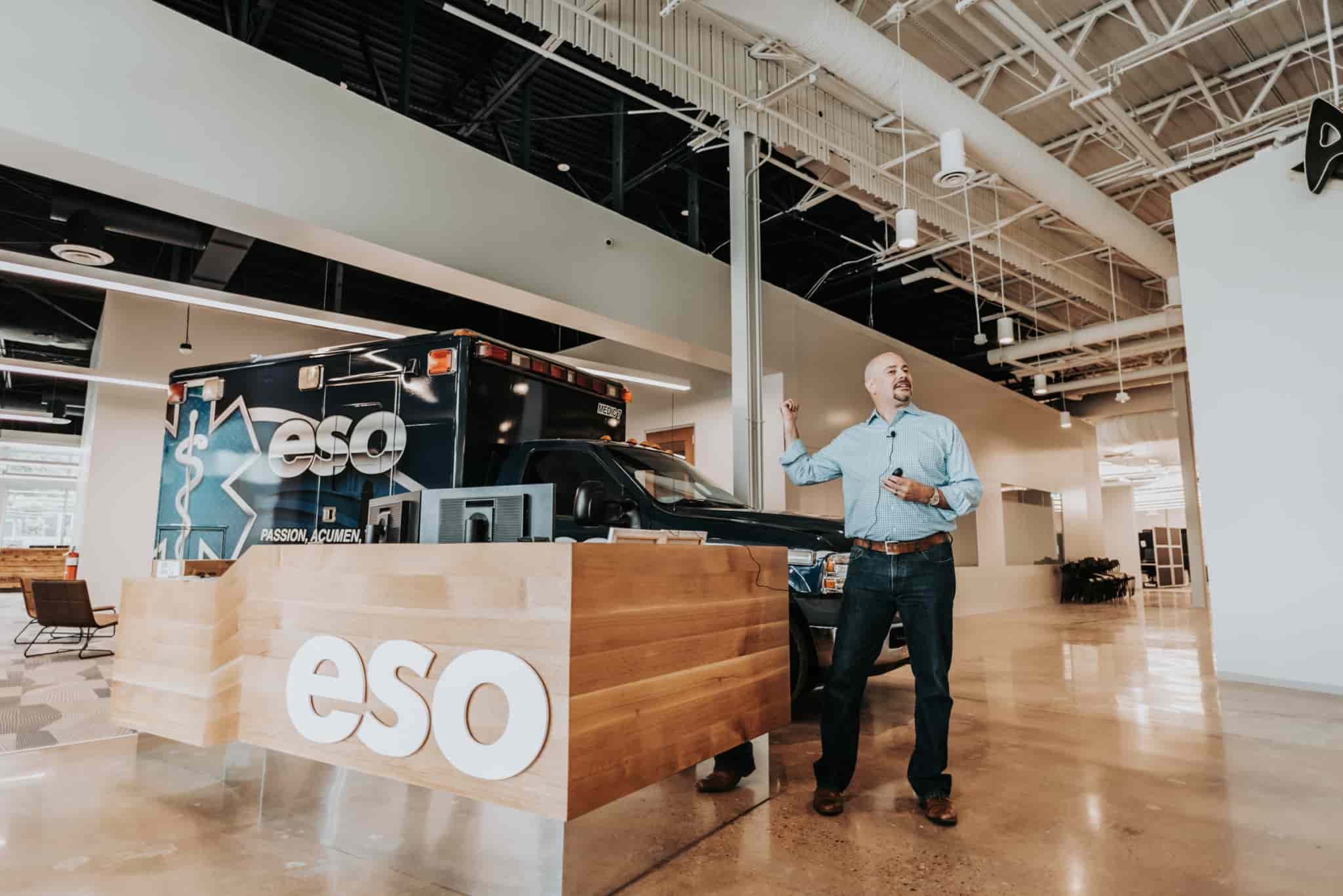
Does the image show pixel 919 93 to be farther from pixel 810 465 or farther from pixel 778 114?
pixel 810 465

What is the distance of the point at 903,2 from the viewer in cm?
543

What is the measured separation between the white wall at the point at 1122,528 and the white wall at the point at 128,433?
21.7m

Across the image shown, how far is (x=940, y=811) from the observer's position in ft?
8.44

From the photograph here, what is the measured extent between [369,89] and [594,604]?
22.7 ft

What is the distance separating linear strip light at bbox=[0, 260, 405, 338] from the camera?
617 cm

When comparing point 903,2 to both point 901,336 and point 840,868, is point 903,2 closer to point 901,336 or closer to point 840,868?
point 840,868

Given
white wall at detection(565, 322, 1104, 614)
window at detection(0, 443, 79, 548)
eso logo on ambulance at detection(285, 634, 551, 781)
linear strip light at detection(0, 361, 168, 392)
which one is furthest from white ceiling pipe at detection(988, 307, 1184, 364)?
window at detection(0, 443, 79, 548)

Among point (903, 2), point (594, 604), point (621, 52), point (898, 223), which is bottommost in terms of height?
point (594, 604)

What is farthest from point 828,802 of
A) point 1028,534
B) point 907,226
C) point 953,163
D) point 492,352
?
point 1028,534

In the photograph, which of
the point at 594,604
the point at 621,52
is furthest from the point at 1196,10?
the point at 594,604

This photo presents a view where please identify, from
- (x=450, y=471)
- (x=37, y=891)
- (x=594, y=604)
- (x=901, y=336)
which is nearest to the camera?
(x=594, y=604)

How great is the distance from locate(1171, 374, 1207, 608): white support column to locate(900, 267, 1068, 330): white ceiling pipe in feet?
10.7

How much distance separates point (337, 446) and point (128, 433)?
617cm

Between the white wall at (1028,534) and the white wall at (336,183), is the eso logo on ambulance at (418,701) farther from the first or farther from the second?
the white wall at (1028,534)
